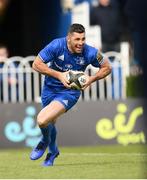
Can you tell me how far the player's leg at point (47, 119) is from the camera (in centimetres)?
1232

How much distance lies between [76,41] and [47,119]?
3.56 feet

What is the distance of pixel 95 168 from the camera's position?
38.5 feet

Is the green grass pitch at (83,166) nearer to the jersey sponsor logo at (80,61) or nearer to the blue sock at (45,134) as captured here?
the blue sock at (45,134)

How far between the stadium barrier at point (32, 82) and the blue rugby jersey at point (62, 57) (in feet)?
16.1

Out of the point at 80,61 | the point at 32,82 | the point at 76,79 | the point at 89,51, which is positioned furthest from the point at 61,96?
the point at 32,82

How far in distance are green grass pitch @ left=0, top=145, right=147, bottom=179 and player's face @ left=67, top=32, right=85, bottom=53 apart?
1.52m

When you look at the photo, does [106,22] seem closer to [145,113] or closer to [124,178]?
[124,178]

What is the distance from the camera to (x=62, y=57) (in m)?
12.6

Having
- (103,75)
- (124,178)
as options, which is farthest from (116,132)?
(124,178)

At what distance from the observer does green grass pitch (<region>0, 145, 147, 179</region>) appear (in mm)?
10609

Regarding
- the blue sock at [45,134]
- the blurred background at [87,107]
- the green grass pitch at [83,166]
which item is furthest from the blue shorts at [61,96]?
the blurred background at [87,107]

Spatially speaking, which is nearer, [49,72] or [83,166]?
[83,166]

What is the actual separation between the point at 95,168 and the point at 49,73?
1.46 metres

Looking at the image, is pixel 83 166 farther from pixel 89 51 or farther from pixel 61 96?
pixel 89 51
